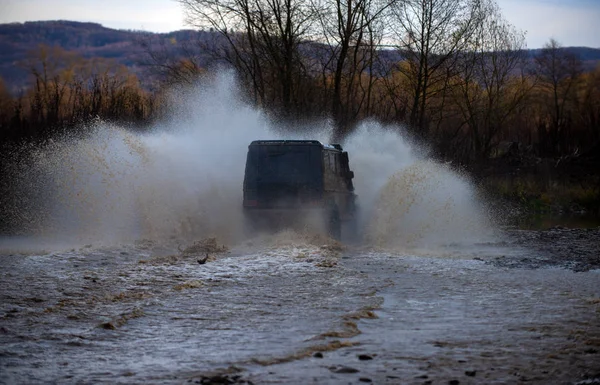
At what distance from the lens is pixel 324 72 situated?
117ft

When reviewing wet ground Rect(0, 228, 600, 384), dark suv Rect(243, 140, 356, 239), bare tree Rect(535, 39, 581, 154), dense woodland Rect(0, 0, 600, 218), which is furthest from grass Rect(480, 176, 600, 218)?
bare tree Rect(535, 39, 581, 154)

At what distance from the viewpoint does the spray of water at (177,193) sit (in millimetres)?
17422

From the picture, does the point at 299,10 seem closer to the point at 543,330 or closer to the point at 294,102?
the point at 294,102

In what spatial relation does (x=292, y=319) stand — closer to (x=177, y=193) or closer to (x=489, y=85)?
(x=177, y=193)

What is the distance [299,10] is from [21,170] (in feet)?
54.8

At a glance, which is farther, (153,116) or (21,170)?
(153,116)

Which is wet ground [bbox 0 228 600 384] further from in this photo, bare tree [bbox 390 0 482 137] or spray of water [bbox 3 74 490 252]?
bare tree [bbox 390 0 482 137]

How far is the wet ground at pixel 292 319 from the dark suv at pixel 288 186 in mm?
2394

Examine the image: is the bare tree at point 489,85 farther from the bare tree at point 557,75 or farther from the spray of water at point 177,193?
the bare tree at point 557,75

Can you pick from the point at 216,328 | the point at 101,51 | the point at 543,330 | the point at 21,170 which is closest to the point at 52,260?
the point at 216,328

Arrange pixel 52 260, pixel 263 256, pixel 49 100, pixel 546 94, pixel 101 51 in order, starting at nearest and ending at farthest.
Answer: pixel 52 260, pixel 263 256, pixel 49 100, pixel 546 94, pixel 101 51

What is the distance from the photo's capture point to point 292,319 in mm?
8023

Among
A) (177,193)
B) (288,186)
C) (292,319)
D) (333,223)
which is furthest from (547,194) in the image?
(292,319)

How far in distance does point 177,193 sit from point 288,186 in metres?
3.88
